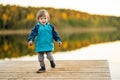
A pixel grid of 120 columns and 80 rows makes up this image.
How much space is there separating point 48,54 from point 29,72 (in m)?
0.46

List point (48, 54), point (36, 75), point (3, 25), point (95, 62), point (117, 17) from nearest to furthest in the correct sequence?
point (36, 75), point (48, 54), point (95, 62), point (3, 25), point (117, 17)

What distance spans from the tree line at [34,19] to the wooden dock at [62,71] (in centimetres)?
4108

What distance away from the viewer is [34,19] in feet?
176

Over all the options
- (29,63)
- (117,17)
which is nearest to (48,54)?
(29,63)

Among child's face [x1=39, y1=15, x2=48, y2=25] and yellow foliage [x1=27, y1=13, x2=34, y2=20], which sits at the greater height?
child's face [x1=39, y1=15, x2=48, y2=25]

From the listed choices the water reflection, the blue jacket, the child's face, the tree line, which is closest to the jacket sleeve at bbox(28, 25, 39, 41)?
the blue jacket

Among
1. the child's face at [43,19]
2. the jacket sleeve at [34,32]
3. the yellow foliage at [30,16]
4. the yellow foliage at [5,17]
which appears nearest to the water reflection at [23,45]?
the jacket sleeve at [34,32]

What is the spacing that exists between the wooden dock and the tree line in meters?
41.1

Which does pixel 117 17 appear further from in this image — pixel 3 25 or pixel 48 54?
pixel 48 54

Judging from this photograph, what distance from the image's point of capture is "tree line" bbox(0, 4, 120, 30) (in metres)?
52.9

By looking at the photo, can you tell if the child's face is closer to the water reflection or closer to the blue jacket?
the blue jacket

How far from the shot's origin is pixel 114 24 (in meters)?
59.6

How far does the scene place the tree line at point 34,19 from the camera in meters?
52.9

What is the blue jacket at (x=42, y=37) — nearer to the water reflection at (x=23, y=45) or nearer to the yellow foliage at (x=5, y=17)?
the water reflection at (x=23, y=45)
